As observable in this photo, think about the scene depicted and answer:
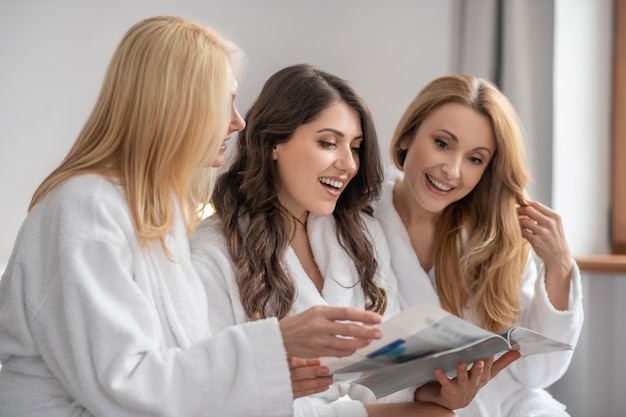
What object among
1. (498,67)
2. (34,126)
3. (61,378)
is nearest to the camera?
(61,378)

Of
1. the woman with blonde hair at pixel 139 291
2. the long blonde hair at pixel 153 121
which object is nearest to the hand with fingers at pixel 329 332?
the woman with blonde hair at pixel 139 291

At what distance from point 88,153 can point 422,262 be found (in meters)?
1.06

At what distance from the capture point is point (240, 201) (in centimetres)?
201

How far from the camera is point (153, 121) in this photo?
149 centimetres

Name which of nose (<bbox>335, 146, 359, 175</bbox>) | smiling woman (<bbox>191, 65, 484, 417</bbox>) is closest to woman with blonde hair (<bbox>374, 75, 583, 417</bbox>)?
smiling woman (<bbox>191, 65, 484, 417</bbox>)

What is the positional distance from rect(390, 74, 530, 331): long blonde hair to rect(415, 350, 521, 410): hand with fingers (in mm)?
355

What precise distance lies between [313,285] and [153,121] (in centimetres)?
66

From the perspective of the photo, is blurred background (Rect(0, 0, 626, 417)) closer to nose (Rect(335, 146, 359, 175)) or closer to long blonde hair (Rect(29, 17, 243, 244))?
nose (Rect(335, 146, 359, 175))

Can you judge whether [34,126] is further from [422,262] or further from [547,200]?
[547,200]

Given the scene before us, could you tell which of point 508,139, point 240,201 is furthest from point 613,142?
point 240,201

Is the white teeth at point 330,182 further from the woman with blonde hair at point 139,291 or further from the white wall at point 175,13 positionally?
the white wall at point 175,13

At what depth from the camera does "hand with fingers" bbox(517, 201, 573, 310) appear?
2109 mm

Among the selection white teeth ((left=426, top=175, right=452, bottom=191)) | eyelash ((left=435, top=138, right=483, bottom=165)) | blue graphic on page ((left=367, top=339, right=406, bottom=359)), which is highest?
eyelash ((left=435, top=138, right=483, bottom=165))

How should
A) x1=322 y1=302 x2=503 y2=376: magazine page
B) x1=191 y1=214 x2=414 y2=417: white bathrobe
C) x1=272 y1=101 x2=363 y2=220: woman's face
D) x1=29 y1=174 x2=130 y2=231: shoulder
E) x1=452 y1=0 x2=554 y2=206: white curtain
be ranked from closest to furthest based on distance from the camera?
x1=322 y1=302 x2=503 y2=376: magazine page < x1=29 y1=174 x2=130 y2=231: shoulder < x1=191 y1=214 x2=414 y2=417: white bathrobe < x1=272 y1=101 x2=363 y2=220: woman's face < x1=452 y1=0 x2=554 y2=206: white curtain
